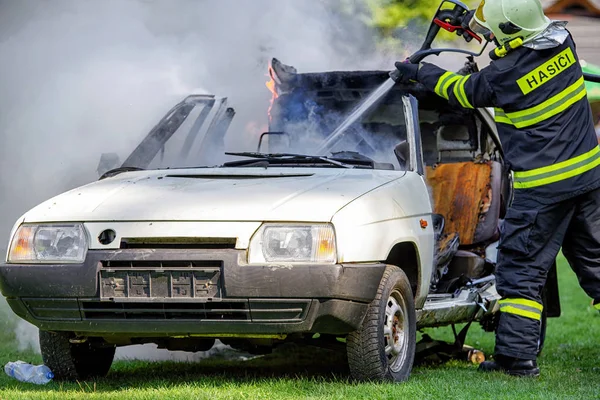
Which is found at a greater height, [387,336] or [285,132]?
[285,132]

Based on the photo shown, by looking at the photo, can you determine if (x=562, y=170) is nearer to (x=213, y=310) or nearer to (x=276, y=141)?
(x=276, y=141)

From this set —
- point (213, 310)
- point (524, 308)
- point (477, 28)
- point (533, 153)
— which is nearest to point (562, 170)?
point (533, 153)

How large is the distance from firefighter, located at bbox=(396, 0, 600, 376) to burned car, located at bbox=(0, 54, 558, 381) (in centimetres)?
45

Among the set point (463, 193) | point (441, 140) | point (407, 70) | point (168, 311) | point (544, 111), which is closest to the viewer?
point (168, 311)

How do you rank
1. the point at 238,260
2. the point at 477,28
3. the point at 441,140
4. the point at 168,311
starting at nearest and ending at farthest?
the point at 238,260
the point at 168,311
the point at 477,28
the point at 441,140

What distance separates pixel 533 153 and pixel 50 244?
8.51 ft

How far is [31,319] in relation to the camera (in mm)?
5090

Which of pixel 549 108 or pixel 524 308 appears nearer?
pixel 549 108

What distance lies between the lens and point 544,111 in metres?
5.69

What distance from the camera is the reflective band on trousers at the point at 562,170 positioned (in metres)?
5.70

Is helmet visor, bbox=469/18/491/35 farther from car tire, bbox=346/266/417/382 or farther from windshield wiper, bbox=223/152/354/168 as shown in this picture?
car tire, bbox=346/266/417/382

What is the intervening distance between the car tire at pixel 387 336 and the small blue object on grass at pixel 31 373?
161 centimetres

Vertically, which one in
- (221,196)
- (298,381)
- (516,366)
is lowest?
(516,366)

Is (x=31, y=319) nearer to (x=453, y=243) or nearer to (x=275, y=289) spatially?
(x=275, y=289)
